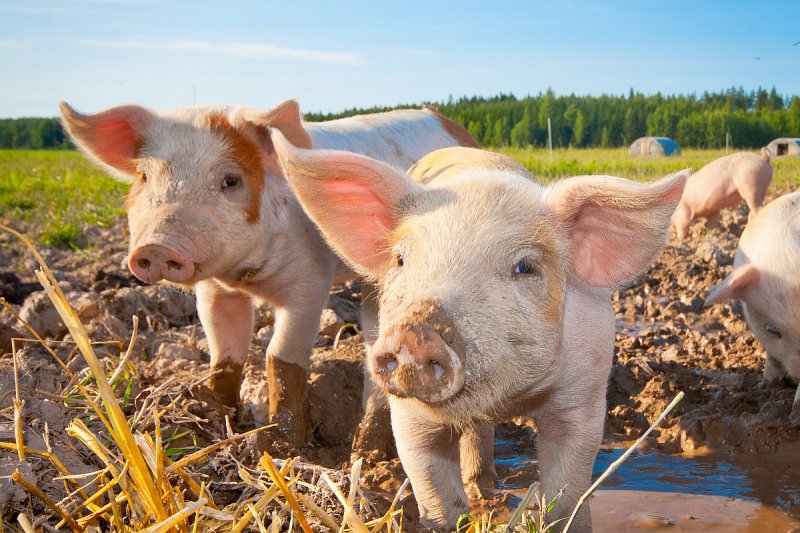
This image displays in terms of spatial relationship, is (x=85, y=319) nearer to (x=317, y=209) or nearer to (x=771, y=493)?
(x=317, y=209)

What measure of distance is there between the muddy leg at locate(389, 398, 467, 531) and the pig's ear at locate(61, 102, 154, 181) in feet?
7.17

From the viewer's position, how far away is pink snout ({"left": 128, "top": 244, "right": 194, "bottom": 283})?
3.72 m

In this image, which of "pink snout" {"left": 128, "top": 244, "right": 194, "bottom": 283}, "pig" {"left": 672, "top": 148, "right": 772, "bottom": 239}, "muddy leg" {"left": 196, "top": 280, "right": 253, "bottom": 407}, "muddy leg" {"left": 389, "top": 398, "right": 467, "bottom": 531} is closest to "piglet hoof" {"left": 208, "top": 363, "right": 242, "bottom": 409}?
"muddy leg" {"left": 196, "top": 280, "right": 253, "bottom": 407}

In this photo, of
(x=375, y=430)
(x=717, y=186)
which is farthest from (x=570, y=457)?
(x=717, y=186)

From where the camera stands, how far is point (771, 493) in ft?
12.0

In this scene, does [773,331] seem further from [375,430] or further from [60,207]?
[60,207]

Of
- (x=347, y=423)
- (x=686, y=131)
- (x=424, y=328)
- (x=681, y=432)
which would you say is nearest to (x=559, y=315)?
(x=424, y=328)

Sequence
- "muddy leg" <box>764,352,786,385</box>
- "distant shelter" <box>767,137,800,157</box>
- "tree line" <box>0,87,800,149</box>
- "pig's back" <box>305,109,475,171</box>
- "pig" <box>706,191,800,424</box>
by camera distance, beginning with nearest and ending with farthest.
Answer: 1. "pig" <box>706,191,800,424</box>
2. "muddy leg" <box>764,352,786,385</box>
3. "pig's back" <box>305,109,475,171</box>
4. "distant shelter" <box>767,137,800,157</box>
5. "tree line" <box>0,87,800,149</box>

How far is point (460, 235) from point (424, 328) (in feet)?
1.57

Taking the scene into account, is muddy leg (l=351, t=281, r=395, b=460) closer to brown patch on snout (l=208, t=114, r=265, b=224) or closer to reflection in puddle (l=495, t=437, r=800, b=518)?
reflection in puddle (l=495, t=437, r=800, b=518)

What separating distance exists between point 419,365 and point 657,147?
68.5 metres

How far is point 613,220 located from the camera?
2834 mm

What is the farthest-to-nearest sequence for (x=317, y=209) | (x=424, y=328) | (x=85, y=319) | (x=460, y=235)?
(x=85, y=319) < (x=317, y=209) < (x=460, y=235) < (x=424, y=328)

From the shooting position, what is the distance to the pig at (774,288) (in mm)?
4484
